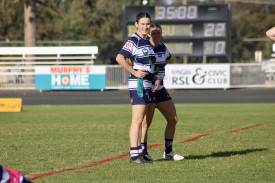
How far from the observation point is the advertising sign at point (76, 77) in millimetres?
30203

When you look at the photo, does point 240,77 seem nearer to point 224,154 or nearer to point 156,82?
point 224,154

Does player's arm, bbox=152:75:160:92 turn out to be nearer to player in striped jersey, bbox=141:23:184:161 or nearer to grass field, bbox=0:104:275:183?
player in striped jersey, bbox=141:23:184:161

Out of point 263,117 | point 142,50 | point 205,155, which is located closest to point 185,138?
point 205,155

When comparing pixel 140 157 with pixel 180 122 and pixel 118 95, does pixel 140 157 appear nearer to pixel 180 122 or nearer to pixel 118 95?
pixel 180 122

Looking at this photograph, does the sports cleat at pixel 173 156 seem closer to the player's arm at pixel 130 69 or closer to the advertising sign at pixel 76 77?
the player's arm at pixel 130 69

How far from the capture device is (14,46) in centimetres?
3794

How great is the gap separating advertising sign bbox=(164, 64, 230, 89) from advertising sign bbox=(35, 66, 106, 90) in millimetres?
4006

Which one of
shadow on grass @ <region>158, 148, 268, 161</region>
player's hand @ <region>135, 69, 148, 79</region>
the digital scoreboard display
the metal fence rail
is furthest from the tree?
player's hand @ <region>135, 69, 148, 79</region>

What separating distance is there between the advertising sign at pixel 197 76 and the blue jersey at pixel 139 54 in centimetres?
2185

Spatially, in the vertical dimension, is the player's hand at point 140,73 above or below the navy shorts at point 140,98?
above

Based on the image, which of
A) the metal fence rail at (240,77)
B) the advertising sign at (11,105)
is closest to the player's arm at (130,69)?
the advertising sign at (11,105)

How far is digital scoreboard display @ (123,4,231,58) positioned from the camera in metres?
29.7

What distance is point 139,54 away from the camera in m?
7.25

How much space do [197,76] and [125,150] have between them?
2096 centimetres
